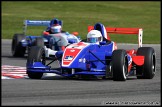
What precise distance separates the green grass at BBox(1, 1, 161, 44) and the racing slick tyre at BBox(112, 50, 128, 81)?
16028 millimetres

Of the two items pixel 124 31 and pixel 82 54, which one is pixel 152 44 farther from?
pixel 82 54

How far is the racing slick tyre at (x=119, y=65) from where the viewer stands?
48.2 feet

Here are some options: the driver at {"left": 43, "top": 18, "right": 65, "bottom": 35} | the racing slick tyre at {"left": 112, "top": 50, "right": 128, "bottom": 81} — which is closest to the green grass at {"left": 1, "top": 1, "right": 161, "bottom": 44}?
the driver at {"left": 43, "top": 18, "right": 65, "bottom": 35}

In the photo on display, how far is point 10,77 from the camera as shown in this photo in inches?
631

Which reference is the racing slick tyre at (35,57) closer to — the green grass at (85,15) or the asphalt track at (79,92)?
the asphalt track at (79,92)

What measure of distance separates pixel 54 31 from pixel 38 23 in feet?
3.41

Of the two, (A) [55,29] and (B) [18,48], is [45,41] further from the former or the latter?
(B) [18,48]

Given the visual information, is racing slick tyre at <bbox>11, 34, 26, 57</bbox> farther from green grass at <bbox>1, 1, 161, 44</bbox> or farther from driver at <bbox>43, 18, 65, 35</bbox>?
green grass at <bbox>1, 1, 161, 44</bbox>

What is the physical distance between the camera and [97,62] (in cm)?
1553

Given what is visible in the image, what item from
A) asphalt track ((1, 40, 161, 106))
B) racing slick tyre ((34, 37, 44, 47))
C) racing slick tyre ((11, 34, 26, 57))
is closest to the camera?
asphalt track ((1, 40, 161, 106))

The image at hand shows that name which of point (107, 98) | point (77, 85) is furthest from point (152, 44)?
point (107, 98)

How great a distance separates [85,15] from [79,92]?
38194 mm

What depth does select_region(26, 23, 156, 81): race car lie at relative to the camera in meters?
14.9

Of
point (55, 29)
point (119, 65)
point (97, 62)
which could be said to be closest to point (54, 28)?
point (55, 29)
